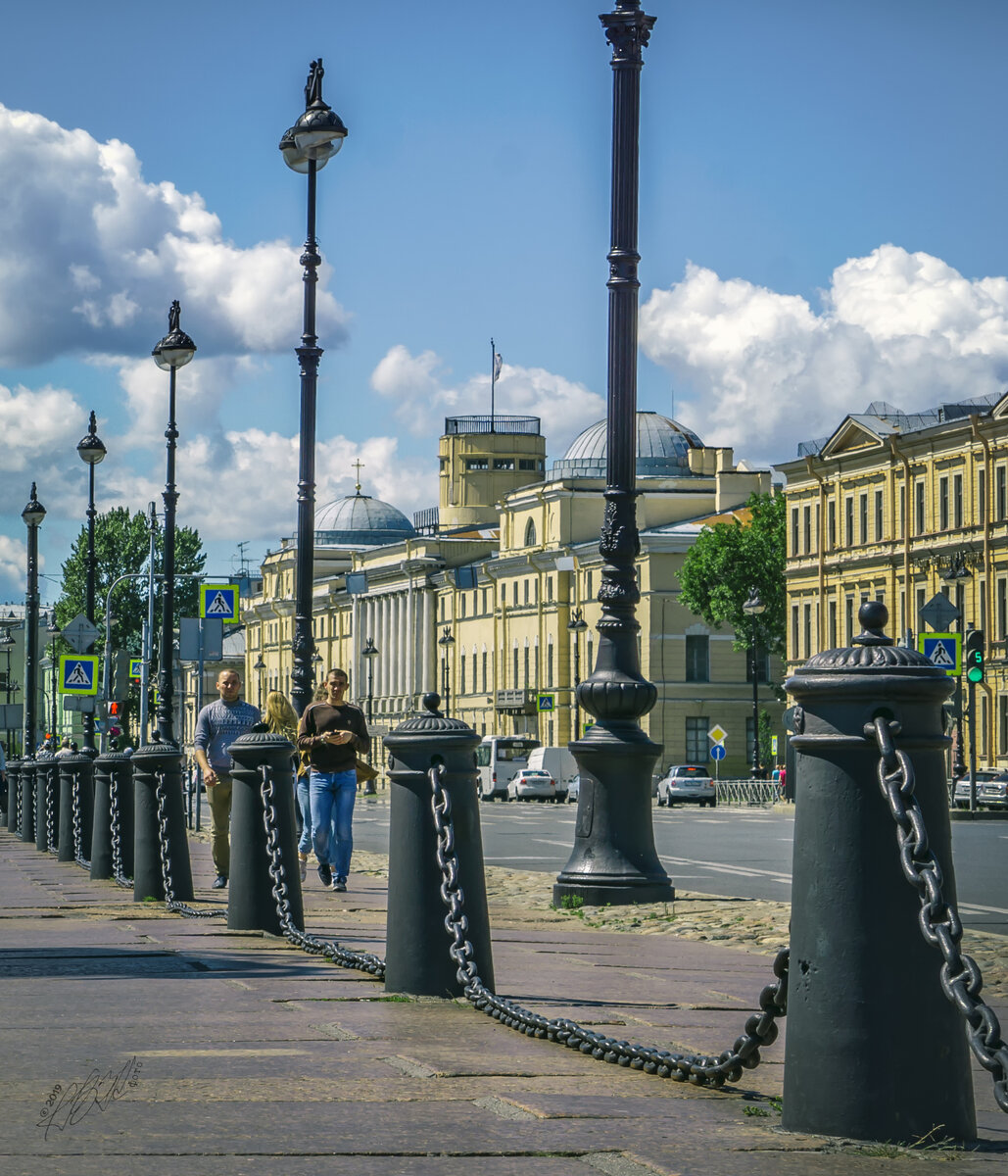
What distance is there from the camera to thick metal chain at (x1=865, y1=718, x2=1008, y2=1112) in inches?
192

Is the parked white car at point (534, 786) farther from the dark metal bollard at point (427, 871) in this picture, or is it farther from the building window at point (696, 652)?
the dark metal bollard at point (427, 871)

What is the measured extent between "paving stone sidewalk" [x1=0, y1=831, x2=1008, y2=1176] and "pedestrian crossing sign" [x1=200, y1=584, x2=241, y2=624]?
83.3 feet

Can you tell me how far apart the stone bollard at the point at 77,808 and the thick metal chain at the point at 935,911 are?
1792 centimetres

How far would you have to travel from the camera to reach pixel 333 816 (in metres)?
17.2

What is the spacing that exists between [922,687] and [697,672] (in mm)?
108166

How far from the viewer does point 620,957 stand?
36.6ft

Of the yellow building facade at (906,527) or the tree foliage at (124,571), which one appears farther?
the tree foliage at (124,571)

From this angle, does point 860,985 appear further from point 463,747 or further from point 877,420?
point 877,420

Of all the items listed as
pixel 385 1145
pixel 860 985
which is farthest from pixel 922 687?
pixel 385 1145

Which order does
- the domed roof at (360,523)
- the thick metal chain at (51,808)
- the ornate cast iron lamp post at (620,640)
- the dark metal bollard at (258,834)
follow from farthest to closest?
the domed roof at (360,523)
the thick metal chain at (51,808)
the ornate cast iron lamp post at (620,640)
the dark metal bollard at (258,834)

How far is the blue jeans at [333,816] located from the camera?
1712cm

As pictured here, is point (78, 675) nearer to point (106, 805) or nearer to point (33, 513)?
→ point (33, 513)

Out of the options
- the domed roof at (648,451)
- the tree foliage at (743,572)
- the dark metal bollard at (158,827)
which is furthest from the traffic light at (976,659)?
the domed roof at (648,451)

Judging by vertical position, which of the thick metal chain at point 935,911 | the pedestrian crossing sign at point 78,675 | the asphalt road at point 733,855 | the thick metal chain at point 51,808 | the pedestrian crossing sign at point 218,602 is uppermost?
the pedestrian crossing sign at point 218,602
